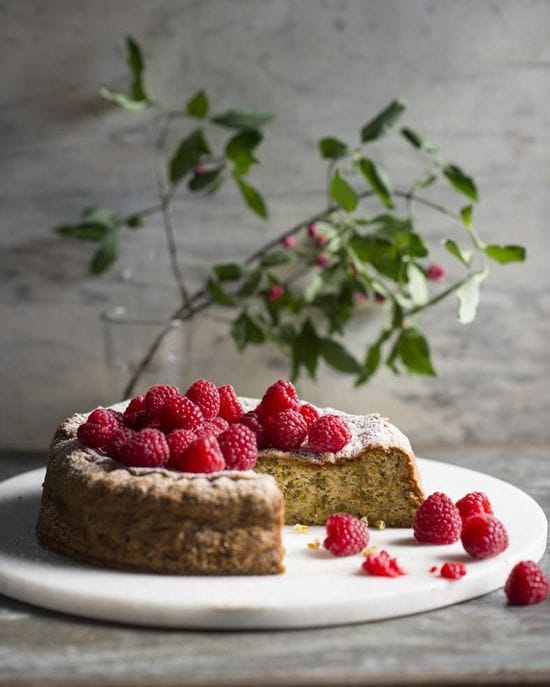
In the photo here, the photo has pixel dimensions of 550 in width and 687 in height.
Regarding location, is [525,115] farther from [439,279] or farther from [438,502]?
[438,502]

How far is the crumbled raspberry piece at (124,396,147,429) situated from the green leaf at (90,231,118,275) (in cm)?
104

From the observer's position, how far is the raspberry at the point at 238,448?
2.56 m

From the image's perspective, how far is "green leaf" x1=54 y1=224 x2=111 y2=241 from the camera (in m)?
3.75

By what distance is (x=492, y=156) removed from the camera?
4055 millimetres

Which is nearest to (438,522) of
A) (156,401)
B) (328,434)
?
(328,434)

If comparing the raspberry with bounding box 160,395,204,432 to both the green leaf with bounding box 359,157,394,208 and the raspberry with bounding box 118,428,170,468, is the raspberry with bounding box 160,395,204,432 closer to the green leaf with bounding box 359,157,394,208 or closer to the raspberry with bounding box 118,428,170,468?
the raspberry with bounding box 118,428,170,468

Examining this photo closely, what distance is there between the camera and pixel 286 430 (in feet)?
9.14

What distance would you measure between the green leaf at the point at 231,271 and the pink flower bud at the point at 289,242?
27 cm

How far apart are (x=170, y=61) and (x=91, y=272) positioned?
82cm

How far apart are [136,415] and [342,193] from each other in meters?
0.92

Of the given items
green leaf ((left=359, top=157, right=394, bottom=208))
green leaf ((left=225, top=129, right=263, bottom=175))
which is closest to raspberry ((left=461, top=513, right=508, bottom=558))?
green leaf ((left=359, top=157, right=394, bottom=208))

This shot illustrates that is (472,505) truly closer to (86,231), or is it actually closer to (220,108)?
(86,231)

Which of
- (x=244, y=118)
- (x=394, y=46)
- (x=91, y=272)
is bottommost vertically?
(x=91, y=272)

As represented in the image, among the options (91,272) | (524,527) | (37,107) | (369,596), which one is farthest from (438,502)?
(37,107)
